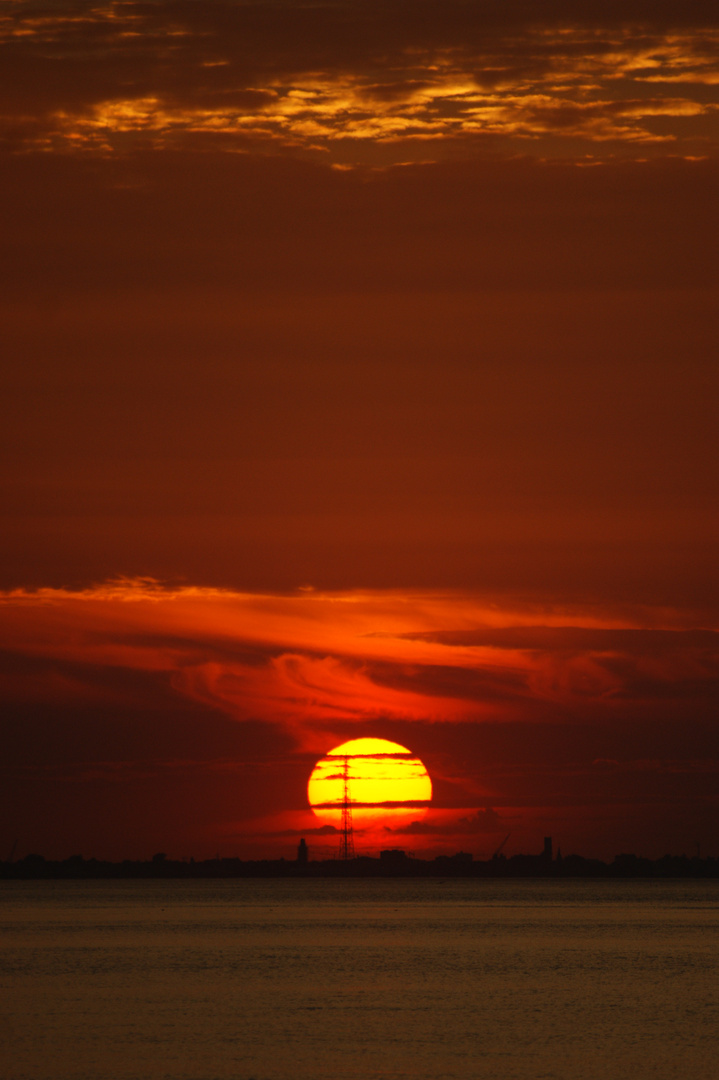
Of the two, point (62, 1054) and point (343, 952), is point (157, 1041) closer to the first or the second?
point (62, 1054)

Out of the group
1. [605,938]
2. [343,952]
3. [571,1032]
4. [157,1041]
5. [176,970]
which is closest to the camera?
[157,1041]

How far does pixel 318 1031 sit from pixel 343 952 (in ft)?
224

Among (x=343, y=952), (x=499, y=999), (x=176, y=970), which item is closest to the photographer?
(x=499, y=999)

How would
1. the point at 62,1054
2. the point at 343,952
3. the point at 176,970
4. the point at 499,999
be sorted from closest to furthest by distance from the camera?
1. the point at 62,1054
2. the point at 499,999
3. the point at 176,970
4. the point at 343,952

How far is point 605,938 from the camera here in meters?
175

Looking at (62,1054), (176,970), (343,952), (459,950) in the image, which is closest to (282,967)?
(176,970)

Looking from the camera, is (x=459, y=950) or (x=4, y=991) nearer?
(x=4, y=991)

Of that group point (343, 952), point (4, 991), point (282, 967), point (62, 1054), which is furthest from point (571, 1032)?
point (343, 952)

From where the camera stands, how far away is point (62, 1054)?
223 ft

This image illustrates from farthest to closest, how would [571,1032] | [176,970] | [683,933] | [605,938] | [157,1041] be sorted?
1. [683,933]
2. [605,938]
3. [176,970]
4. [571,1032]
5. [157,1041]

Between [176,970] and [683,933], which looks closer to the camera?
[176,970]

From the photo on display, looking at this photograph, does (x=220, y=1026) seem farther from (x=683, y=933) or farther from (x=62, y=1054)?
(x=683, y=933)

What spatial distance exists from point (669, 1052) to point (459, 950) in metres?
79.1

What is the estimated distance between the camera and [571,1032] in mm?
78562
